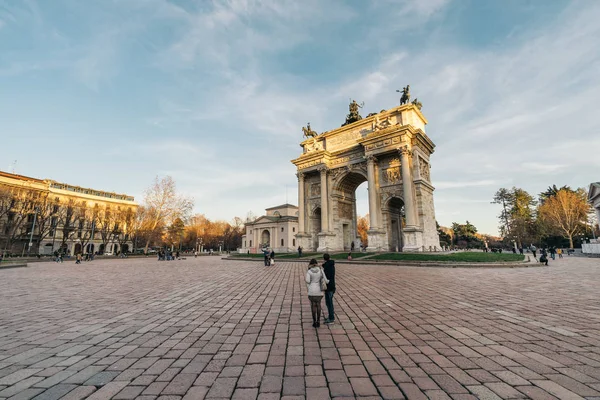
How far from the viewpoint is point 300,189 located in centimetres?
3853

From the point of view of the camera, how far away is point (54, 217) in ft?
142

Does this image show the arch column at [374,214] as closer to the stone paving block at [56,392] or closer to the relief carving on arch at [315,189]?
the relief carving on arch at [315,189]

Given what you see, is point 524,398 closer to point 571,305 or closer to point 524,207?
point 571,305

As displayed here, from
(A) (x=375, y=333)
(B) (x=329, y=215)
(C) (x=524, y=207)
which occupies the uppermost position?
(C) (x=524, y=207)

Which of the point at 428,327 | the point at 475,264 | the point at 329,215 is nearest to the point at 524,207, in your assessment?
the point at 329,215

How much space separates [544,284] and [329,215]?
25881 mm


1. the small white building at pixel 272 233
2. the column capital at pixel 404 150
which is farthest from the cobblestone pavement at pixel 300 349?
the small white building at pixel 272 233

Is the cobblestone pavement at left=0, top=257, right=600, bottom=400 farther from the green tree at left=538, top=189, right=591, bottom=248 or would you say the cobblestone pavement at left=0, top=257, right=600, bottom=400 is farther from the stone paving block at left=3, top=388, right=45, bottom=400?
the green tree at left=538, top=189, right=591, bottom=248

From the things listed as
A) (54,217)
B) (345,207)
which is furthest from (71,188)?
(345,207)

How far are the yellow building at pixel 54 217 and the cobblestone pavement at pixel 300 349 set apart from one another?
1694 inches

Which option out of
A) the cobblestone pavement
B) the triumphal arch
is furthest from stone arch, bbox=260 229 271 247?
the cobblestone pavement

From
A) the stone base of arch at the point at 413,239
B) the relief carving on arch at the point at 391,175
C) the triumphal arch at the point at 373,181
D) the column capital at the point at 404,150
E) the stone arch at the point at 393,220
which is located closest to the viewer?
the stone base of arch at the point at 413,239

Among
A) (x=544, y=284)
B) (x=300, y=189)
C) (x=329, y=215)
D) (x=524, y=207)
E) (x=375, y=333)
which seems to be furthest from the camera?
(x=524, y=207)

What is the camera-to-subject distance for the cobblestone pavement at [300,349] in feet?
9.54
